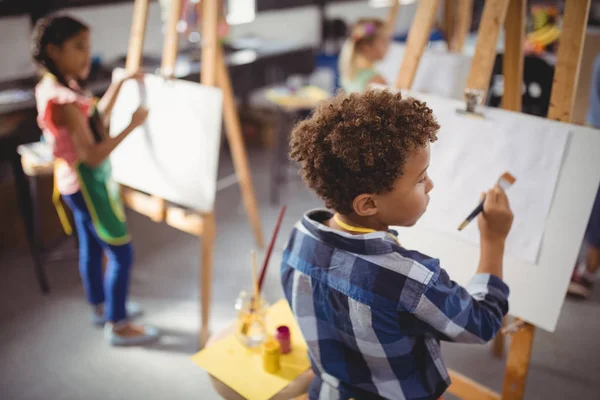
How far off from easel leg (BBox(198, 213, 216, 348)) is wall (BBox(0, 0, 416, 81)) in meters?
2.10

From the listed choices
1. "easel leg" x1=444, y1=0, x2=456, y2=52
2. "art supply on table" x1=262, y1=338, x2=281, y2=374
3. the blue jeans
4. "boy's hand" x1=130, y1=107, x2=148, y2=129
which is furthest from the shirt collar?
"easel leg" x1=444, y1=0, x2=456, y2=52

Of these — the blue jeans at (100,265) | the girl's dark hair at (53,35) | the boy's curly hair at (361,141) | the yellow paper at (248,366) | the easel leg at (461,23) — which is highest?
the easel leg at (461,23)

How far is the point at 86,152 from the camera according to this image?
187 cm

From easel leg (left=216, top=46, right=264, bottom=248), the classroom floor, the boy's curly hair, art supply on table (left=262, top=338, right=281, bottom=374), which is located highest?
the boy's curly hair

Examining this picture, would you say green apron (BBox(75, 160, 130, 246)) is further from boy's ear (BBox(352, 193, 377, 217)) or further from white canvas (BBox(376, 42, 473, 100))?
white canvas (BBox(376, 42, 473, 100))

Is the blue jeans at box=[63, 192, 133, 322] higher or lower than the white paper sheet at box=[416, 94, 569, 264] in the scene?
lower

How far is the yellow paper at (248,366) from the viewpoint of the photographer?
4.07ft

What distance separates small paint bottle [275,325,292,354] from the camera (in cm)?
133

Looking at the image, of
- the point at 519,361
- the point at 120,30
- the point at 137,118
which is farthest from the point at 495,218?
the point at 120,30

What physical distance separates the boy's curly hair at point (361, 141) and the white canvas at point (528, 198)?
0.46 m

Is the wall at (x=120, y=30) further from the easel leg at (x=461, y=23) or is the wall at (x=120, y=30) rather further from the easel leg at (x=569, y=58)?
the easel leg at (x=569, y=58)

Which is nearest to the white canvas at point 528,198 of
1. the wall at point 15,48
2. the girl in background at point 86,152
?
the girl in background at point 86,152

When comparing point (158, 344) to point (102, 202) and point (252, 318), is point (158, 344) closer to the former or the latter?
point (102, 202)

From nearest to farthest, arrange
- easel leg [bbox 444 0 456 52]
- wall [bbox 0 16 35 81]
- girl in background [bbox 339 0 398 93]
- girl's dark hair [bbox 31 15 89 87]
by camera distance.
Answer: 1. girl's dark hair [bbox 31 15 89 87]
2. easel leg [bbox 444 0 456 52]
3. girl in background [bbox 339 0 398 93]
4. wall [bbox 0 16 35 81]
